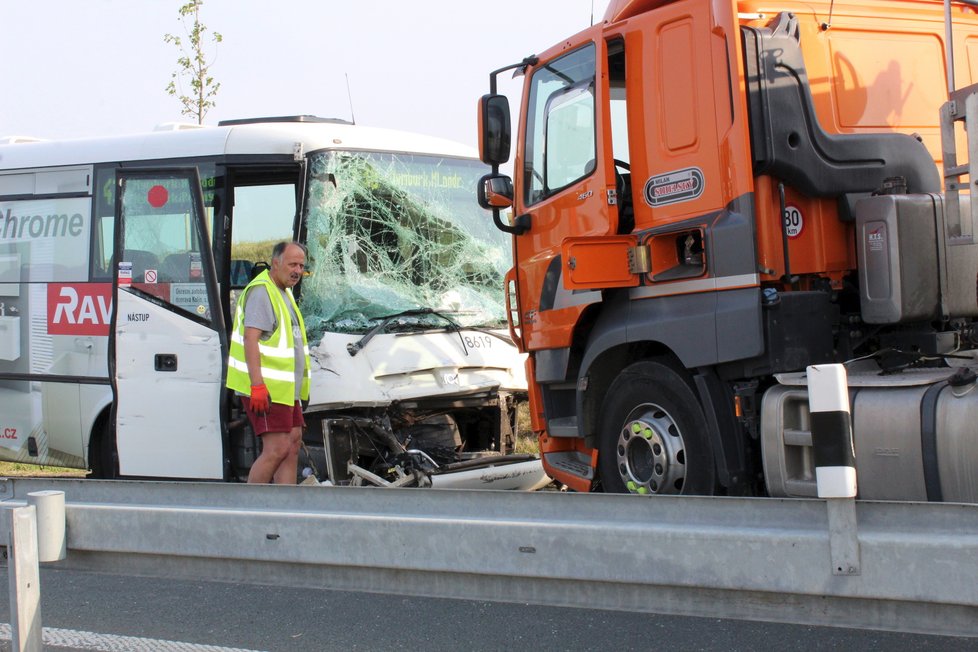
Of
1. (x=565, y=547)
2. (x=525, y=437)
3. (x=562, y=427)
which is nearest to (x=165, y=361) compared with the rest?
(x=562, y=427)

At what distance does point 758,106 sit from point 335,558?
9.87 ft

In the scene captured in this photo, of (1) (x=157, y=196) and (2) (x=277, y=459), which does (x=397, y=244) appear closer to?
(1) (x=157, y=196)

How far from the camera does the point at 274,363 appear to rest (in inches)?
259

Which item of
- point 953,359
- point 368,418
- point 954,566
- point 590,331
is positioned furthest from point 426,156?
point 954,566

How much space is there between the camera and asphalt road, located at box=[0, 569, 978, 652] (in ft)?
15.4

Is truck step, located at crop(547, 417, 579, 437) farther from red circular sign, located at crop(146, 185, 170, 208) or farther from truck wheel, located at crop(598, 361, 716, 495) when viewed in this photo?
red circular sign, located at crop(146, 185, 170, 208)

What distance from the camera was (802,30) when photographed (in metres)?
5.12

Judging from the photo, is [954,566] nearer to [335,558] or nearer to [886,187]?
[335,558]

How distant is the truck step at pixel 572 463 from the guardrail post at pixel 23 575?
129 inches

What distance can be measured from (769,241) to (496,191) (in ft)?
6.29

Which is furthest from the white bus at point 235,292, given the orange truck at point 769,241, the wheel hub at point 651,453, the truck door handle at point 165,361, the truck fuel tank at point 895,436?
the truck fuel tank at point 895,436

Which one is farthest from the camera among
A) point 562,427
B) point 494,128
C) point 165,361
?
point 165,361

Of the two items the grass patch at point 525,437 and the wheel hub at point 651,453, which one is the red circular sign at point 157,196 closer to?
the grass patch at point 525,437

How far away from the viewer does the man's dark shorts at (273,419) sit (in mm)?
6543
